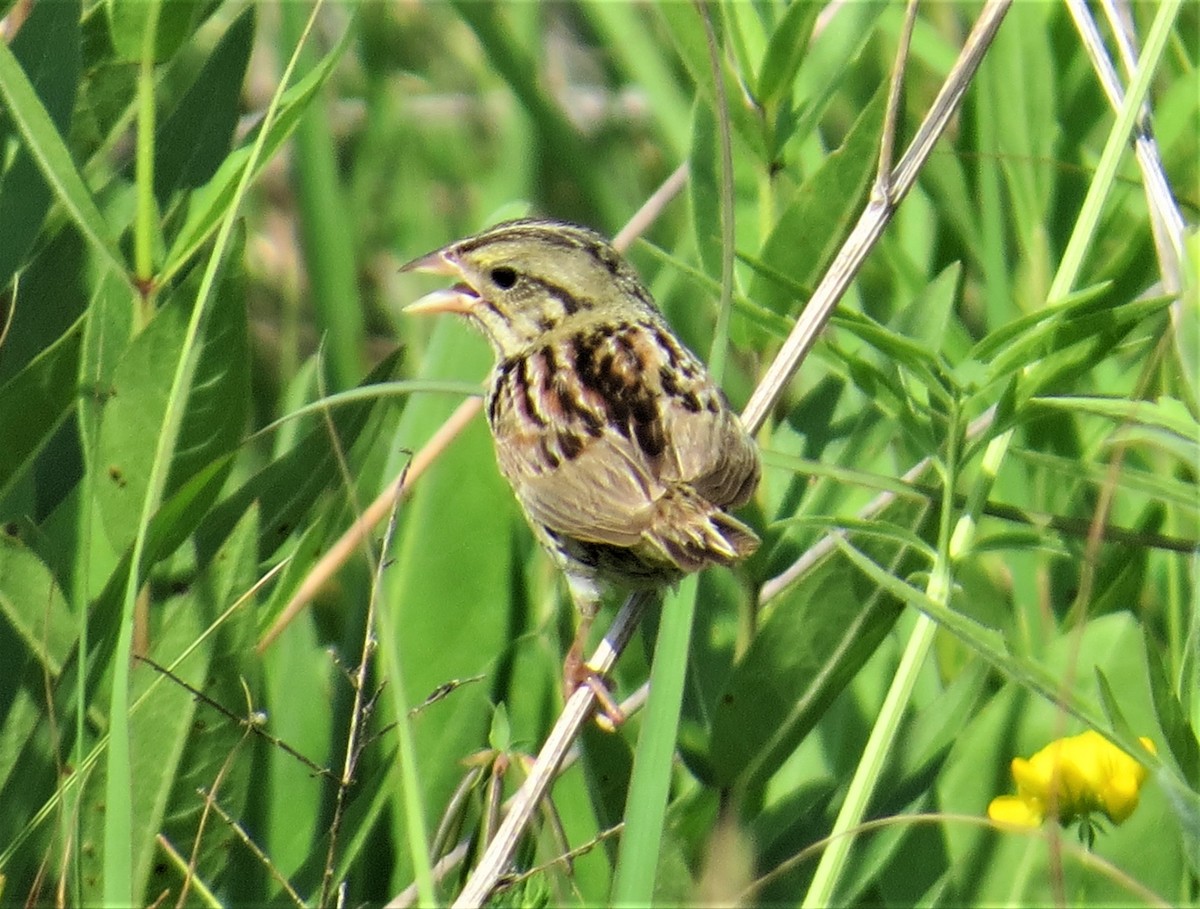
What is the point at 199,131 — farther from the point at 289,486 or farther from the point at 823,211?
the point at 823,211

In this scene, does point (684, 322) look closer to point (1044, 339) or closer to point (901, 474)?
point (901, 474)

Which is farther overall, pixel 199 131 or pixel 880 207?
pixel 199 131

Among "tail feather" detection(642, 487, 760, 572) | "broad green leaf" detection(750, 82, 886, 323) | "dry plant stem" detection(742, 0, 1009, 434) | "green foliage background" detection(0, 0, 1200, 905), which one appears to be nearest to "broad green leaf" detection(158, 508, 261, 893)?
"green foliage background" detection(0, 0, 1200, 905)

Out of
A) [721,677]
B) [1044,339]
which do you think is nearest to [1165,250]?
[1044,339]

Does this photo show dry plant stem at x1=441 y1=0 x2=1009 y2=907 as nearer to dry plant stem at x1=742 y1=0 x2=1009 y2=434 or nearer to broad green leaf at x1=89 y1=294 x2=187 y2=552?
dry plant stem at x1=742 y1=0 x2=1009 y2=434

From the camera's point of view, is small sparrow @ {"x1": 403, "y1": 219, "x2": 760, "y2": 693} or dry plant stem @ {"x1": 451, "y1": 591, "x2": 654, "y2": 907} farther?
small sparrow @ {"x1": 403, "y1": 219, "x2": 760, "y2": 693}

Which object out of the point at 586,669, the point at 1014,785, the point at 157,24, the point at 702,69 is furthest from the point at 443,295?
the point at 1014,785

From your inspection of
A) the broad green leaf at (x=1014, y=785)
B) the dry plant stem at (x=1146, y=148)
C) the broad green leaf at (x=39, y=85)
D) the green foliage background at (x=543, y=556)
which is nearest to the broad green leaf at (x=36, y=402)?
the green foliage background at (x=543, y=556)
